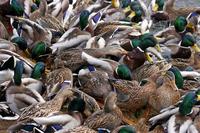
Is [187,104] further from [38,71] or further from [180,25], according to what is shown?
[180,25]

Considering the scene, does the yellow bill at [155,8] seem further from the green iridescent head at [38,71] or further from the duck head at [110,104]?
the duck head at [110,104]

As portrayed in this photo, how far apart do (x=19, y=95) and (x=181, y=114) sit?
1805 millimetres

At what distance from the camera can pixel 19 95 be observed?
7.32 meters

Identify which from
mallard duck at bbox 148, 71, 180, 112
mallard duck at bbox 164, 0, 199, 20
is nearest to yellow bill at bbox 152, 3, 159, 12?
mallard duck at bbox 164, 0, 199, 20

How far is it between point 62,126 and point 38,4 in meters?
4.10

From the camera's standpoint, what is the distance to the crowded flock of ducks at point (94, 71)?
6.86m

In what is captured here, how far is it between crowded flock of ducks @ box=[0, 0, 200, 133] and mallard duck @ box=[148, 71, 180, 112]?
0.04ft

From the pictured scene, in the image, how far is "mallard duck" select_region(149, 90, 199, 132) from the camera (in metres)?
6.83

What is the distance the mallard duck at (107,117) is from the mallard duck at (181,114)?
378 mm

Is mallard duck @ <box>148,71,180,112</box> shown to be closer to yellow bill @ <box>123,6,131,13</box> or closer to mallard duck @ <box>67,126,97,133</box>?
mallard duck @ <box>67,126,97,133</box>

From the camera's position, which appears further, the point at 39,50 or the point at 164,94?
the point at 39,50

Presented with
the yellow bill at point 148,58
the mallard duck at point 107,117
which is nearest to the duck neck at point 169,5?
the yellow bill at point 148,58

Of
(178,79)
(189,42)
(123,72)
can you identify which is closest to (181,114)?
(178,79)

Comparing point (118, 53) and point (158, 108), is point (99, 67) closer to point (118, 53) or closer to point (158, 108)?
point (118, 53)
